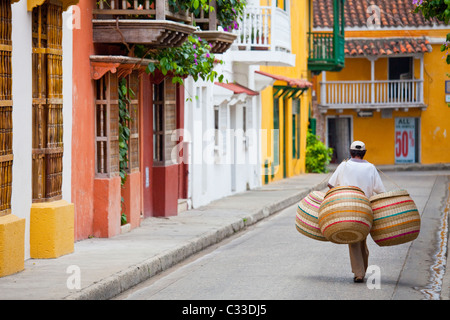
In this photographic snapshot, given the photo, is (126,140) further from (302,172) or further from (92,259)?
(302,172)

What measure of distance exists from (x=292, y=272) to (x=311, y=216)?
3.93 feet

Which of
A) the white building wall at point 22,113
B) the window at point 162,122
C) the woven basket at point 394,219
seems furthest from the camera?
the window at point 162,122

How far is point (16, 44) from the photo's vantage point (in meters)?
11.7

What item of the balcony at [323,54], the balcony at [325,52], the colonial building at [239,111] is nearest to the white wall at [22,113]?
the colonial building at [239,111]

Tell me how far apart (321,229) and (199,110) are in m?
10.7

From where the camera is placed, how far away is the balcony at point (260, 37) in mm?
24562

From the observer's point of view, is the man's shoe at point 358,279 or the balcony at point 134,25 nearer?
the man's shoe at point 358,279

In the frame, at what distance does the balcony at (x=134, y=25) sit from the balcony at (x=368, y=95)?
87.4 feet

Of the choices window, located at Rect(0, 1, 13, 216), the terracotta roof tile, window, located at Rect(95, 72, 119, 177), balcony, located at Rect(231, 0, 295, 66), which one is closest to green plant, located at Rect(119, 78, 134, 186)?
window, located at Rect(95, 72, 119, 177)

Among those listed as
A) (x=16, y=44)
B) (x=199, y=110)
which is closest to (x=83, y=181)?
(x=16, y=44)

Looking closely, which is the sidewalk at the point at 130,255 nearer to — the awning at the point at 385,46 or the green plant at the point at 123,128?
the green plant at the point at 123,128

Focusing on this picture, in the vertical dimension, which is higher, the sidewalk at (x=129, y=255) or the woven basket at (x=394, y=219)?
the woven basket at (x=394, y=219)

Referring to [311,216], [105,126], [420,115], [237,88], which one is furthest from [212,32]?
[420,115]

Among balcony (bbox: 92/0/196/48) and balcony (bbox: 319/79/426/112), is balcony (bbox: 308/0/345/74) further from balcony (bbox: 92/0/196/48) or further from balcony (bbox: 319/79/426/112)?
balcony (bbox: 92/0/196/48)
